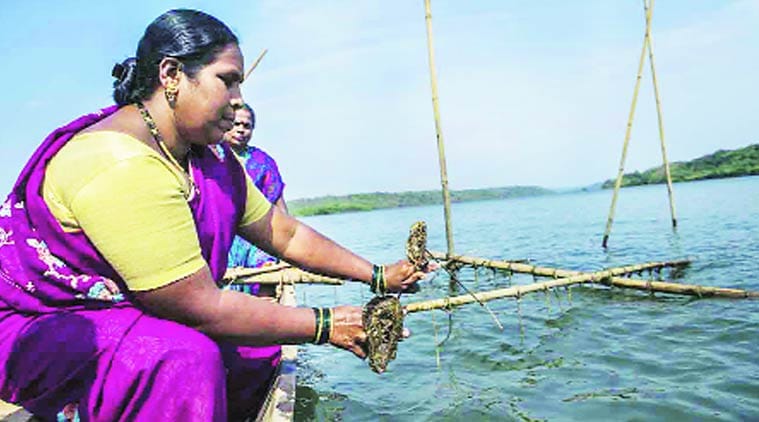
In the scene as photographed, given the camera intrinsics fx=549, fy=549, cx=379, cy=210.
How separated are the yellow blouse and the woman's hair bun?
30cm

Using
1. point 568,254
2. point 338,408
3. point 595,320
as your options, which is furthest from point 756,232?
point 338,408

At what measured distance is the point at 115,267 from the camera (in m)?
1.61

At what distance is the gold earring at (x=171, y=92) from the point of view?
1.83m

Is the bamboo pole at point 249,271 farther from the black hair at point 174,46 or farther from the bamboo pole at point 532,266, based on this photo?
the black hair at point 174,46

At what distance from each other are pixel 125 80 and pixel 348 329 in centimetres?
117

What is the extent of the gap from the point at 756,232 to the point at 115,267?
677 inches

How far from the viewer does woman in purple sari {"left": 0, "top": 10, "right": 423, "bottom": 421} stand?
1589mm

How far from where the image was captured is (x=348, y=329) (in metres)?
1.94

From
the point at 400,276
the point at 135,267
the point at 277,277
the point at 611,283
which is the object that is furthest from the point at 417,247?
the point at 611,283

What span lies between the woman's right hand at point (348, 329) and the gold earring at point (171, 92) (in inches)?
35.4

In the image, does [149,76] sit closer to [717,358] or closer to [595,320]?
[717,358]

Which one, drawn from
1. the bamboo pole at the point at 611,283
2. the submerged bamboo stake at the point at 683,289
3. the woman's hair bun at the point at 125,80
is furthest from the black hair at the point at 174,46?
the submerged bamboo stake at the point at 683,289

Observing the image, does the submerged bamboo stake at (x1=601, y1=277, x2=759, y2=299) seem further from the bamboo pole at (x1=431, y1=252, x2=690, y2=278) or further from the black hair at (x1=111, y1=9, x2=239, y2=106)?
the black hair at (x1=111, y1=9, x2=239, y2=106)

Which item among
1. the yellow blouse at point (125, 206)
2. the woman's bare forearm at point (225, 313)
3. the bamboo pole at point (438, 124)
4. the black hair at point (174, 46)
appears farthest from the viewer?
the bamboo pole at point (438, 124)
